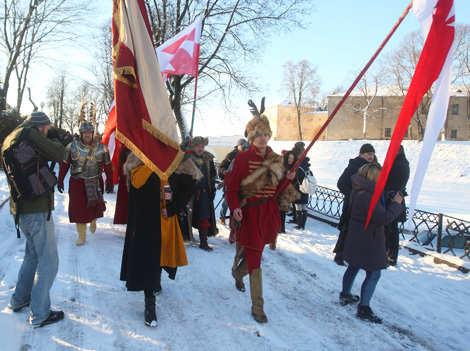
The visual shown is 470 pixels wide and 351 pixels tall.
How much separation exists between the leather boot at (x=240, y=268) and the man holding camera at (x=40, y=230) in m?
2.03

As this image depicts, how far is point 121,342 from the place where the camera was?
9.71 ft

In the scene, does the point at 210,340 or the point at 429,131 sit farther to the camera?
the point at 210,340

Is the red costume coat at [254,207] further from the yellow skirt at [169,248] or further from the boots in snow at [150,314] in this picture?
the boots in snow at [150,314]

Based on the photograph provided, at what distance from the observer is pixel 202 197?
589 cm

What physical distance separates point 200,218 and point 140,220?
2641mm

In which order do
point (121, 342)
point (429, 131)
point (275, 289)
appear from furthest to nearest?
point (275, 289), point (121, 342), point (429, 131)

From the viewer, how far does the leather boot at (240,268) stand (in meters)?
4.12

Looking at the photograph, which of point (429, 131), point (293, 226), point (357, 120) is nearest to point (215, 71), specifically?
point (293, 226)

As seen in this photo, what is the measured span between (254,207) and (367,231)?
131 centimetres

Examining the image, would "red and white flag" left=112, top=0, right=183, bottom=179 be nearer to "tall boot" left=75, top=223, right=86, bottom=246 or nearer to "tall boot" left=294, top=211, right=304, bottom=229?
"tall boot" left=75, top=223, right=86, bottom=246

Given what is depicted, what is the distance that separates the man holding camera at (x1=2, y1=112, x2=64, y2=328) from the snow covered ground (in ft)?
0.64

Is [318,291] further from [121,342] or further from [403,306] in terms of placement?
[121,342]

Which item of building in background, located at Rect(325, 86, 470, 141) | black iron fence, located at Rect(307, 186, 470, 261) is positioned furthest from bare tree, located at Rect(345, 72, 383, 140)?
black iron fence, located at Rect(307, 186, 470, 261)

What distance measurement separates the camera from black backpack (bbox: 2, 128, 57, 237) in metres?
2.90
